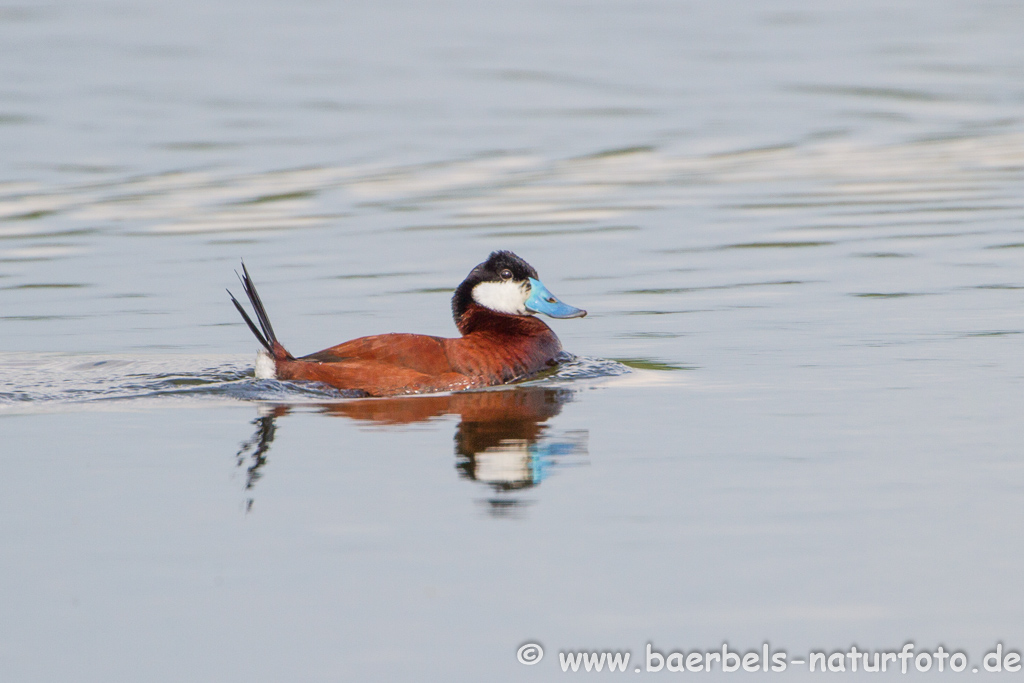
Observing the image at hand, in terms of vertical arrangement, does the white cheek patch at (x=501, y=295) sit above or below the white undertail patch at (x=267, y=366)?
above

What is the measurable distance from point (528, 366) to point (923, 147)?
35.0 ft

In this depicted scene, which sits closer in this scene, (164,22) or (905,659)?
(905,659)

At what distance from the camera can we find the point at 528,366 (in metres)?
8.73

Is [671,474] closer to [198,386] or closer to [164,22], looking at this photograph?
[198,386]

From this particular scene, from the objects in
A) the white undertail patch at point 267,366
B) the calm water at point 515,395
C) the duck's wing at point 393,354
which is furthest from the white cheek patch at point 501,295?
the white undertail patch at point 267,366

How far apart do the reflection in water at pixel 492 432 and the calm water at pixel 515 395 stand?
30mm

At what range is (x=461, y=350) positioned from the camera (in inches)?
333

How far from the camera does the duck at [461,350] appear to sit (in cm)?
820

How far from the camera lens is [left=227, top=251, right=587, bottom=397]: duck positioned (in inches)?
323

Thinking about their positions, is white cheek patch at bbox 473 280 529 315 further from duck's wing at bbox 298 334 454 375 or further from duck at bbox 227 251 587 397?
duck's wing at bbox 298 334 454 375

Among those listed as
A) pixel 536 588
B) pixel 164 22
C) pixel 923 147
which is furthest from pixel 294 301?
pixel 164 22

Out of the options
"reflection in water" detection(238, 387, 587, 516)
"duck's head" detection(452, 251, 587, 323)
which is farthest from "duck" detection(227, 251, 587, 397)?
"reflection in water" detection(238, 387, 587, 516)

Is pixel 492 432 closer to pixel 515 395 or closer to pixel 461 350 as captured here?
pixel 515 395

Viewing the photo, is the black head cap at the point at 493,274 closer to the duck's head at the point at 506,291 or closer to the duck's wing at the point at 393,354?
the duck's head at the point at 506,291
